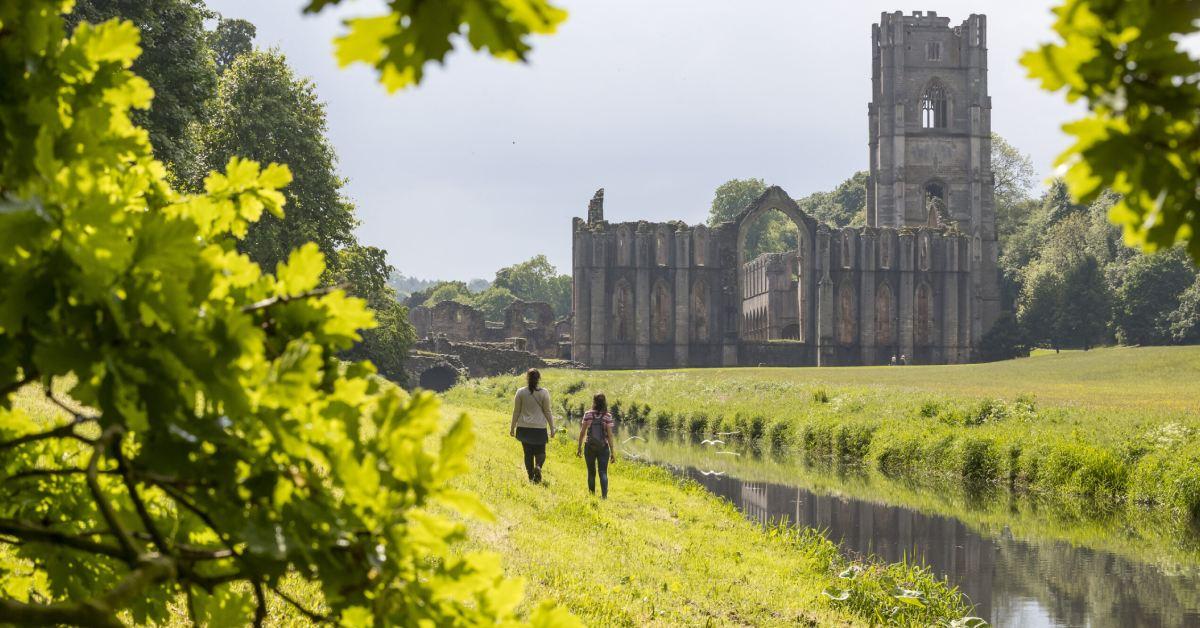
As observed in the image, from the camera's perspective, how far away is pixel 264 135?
106 ft

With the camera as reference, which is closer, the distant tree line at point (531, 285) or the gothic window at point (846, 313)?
the gothic window at point (846, 313)

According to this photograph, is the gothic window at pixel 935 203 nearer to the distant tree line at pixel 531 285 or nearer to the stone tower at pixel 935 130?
the stone tower at pixel 935 130

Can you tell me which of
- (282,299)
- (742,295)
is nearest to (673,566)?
(282,299)

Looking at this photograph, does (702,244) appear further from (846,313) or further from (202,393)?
(202,393)

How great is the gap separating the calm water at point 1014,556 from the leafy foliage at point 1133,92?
33.1ft

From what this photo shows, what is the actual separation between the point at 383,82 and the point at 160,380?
581 mm

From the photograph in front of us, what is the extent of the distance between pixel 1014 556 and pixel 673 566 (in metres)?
5.97

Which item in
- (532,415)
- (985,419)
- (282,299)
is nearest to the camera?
(282,299)

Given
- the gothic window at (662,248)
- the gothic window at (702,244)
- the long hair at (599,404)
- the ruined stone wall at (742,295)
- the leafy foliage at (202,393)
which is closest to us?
the leafy foliage at (202,393)

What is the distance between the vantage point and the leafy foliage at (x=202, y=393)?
5.63 ft

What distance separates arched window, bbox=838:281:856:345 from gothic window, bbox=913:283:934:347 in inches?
162

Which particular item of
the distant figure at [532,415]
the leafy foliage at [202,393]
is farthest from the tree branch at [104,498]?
the distant figure at [532,415]

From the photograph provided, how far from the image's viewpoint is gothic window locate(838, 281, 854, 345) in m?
63.8

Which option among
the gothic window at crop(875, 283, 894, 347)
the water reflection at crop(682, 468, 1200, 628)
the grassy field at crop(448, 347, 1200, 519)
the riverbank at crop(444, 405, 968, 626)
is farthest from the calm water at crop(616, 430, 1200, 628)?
the gothic window at crop(875, 283, 894, 347)
